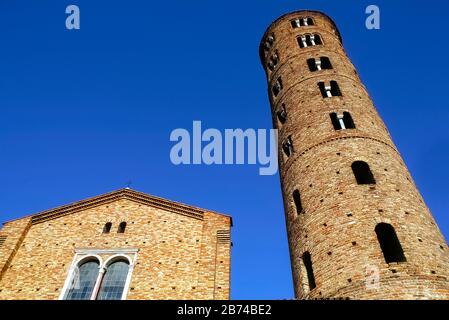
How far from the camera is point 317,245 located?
11.9m

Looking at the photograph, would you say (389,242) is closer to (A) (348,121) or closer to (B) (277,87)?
(A) (348,121)

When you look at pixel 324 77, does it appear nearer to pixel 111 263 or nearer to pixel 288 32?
pixel 288 32

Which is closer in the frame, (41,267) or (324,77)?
(41,267)

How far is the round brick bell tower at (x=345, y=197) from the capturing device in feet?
33.8

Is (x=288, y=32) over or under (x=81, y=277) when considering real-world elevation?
over

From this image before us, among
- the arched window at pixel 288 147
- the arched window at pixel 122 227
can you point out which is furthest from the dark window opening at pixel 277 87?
the arched window at pixel 122 227

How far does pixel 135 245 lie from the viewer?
11883 mm

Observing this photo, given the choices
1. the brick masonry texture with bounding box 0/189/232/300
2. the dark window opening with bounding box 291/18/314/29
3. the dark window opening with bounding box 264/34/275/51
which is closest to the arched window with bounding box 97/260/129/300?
the brick masonry texture with bounding box 0/189/232/300

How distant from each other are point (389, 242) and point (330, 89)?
780 cm

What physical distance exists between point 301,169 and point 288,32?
34.4ft

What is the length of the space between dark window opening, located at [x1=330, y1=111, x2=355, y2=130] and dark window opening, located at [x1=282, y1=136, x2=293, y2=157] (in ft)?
5.86

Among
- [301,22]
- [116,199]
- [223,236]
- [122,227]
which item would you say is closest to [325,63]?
[301,22]

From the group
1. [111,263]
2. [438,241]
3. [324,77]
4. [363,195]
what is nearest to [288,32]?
[324,77]
